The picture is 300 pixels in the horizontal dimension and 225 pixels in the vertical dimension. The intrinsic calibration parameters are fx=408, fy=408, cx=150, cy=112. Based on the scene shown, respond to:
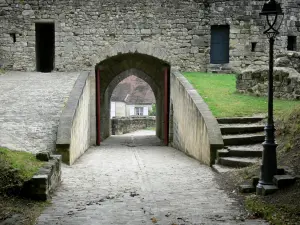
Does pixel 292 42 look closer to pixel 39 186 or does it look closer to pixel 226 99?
pixel 226 99

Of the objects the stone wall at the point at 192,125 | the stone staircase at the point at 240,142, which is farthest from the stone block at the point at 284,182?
the stone wall at the point at 192,125

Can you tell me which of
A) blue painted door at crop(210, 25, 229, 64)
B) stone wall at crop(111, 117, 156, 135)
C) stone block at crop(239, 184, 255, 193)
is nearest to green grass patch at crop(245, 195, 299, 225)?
stone block at crop(239, 184, 255, 193)

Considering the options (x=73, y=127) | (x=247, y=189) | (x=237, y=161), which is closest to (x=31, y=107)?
(x=73, y=127)

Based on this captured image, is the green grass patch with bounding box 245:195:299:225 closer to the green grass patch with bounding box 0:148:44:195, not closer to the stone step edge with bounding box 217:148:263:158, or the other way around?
the stone step edge with bounding box 217:148:263:158

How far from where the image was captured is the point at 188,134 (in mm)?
11445

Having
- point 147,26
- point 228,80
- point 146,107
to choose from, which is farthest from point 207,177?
point 146,107

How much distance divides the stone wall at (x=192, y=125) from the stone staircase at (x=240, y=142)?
272 mm

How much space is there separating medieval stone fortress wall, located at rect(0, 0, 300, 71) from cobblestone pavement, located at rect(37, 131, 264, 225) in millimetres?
7179

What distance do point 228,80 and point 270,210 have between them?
34.7ft

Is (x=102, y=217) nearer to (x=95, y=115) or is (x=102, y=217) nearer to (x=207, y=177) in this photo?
(x=207, y=177)

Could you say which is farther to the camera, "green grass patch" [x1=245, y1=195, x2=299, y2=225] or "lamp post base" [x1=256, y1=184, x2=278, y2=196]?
"lamp post base" [x1=256, y1=184, x2=278, y2=196]

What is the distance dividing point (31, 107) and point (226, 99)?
5695 millimetres

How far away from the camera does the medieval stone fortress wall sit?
15.7 m

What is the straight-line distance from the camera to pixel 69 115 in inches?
408
